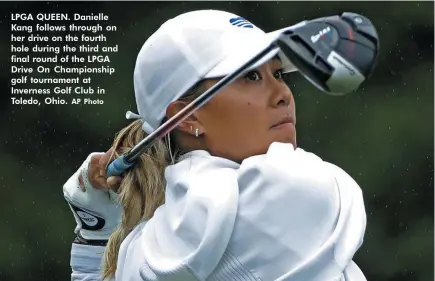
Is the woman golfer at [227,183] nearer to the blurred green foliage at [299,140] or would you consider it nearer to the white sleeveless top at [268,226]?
the white sleeveless top at [268,226]

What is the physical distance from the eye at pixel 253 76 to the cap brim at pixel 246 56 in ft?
0.07

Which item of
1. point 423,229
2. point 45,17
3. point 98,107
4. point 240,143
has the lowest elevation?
point 423,229

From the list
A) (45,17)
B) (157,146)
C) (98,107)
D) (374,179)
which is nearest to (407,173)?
(374,179)

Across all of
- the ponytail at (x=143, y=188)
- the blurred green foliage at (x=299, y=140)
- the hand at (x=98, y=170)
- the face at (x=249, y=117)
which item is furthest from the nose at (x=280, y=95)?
the blurred green foliage at (x=299, y=140)

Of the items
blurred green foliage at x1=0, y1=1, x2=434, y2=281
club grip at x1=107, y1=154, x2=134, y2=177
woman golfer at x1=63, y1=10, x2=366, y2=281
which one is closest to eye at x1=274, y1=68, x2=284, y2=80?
woman golfer at x1=63, y1=10, x2=366, y2=281

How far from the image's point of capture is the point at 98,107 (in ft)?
13.5

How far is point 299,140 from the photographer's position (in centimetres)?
400

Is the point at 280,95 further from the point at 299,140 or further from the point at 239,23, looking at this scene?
the point at 299,140

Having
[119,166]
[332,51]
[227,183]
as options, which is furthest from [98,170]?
[332,51]

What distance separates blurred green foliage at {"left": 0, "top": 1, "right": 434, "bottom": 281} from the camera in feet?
13.4

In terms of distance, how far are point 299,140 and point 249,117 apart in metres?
2.39

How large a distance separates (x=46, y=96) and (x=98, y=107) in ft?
0.66

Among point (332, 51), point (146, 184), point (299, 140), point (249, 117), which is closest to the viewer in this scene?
point (332, 51)

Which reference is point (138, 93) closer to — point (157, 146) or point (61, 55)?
point (157, 146)
